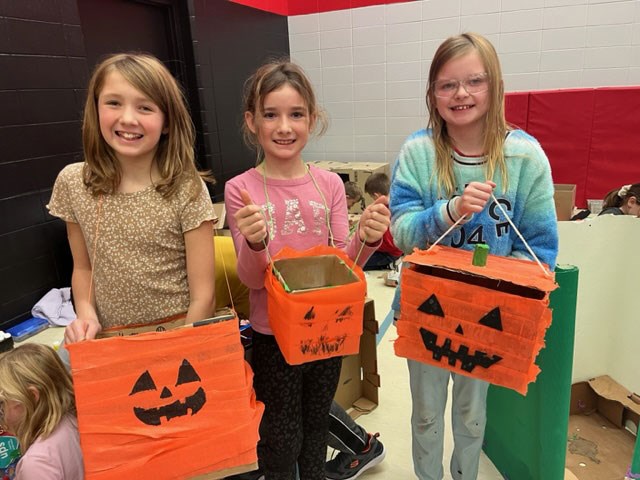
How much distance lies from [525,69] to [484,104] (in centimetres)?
424

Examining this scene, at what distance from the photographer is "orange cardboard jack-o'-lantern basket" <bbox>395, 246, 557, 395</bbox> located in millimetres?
1056

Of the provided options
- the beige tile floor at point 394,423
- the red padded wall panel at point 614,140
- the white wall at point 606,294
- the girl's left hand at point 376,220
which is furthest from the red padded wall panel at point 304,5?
the girl's left hand at point 376,220

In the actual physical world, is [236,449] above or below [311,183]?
below

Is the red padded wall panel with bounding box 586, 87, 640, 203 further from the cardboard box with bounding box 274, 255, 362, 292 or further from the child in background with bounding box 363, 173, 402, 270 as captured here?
the cardboard box with bounding box 274, 255, 362, 292

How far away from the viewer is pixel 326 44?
5680 millimetres

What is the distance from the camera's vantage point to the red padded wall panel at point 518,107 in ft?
15.1

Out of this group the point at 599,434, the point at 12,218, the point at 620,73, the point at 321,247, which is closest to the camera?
the point at 321,247

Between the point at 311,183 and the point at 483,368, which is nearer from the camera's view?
the point at 483,368

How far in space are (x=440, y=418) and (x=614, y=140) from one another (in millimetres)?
4039

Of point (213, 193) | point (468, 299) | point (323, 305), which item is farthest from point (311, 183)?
point (213, 193)

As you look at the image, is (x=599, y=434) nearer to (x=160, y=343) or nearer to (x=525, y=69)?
(x=160, y=343)

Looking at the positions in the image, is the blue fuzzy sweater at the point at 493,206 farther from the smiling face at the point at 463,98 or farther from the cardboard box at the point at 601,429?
the cardboard box at the point at 601,429

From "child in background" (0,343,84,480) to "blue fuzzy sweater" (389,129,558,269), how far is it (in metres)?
1.09

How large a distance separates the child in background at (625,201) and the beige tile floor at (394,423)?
1.71 m
